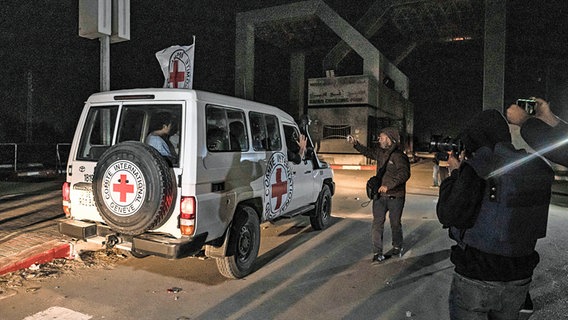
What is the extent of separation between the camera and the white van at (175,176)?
13.5 feet

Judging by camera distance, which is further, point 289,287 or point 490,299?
point 289,287

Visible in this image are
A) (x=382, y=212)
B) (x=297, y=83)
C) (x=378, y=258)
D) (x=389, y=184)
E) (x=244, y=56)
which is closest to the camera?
(x=389, y=184)

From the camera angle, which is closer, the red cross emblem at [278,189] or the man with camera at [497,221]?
the man with camera at [497,221]

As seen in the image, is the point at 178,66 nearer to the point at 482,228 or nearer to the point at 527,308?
the point at 482,228

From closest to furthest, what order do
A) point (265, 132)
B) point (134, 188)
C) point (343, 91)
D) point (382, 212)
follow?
point (134, 188) < point (382, 212) < point (265, 132) < point (343, 91)

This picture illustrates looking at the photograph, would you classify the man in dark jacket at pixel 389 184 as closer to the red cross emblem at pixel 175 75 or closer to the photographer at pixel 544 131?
the photographer at pixel 544 131

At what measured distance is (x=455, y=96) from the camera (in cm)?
4056

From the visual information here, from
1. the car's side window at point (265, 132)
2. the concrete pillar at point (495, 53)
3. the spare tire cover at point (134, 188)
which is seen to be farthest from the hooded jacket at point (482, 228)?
the concrete pillar at point (495, 53)

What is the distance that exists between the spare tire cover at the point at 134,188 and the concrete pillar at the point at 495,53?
21358 millimetres

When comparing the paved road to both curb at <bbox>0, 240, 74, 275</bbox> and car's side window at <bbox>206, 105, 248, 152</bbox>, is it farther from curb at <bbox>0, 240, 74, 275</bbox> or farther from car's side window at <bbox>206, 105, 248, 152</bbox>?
car's side window at <bbox>206, 105, 248, 152</bbox>

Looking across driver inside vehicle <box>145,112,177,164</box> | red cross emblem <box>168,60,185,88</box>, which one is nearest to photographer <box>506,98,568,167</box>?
driver inside vehicle <box>145,112,177,164</box>

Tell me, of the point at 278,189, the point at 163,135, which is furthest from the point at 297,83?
the point at 163,135

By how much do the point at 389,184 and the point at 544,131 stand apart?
3.24m

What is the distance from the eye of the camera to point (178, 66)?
7.14m
